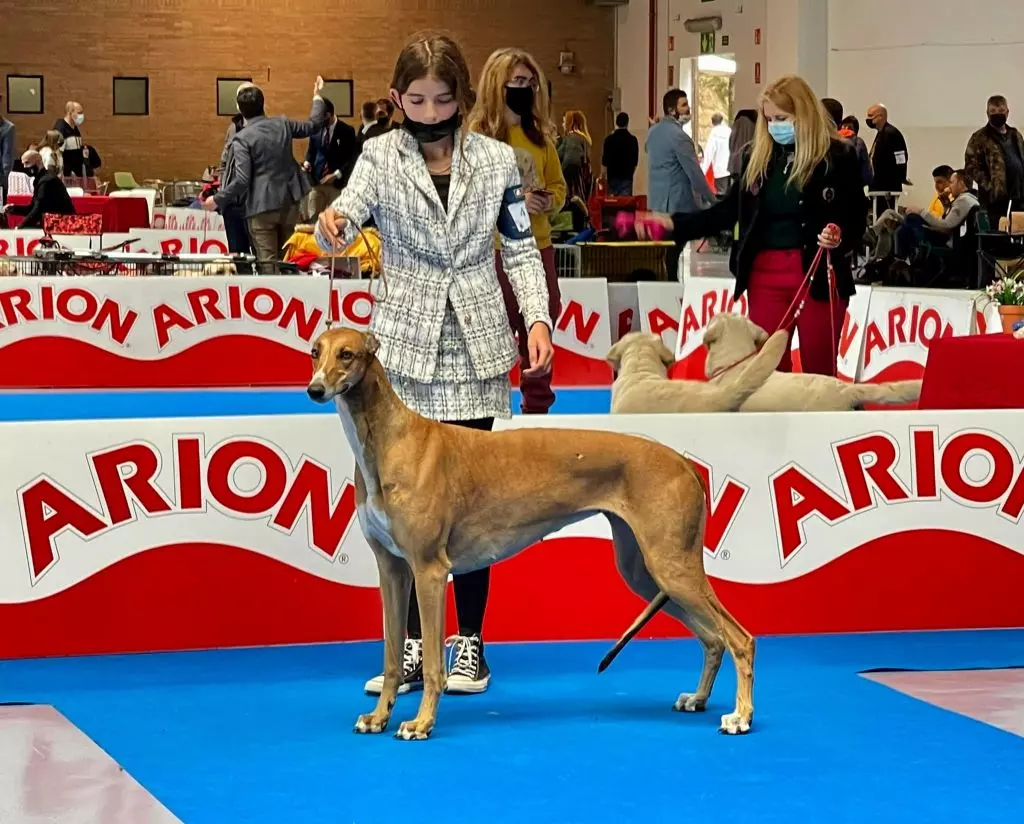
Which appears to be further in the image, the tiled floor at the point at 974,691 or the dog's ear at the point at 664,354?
the dog's ear at the point at 664,354

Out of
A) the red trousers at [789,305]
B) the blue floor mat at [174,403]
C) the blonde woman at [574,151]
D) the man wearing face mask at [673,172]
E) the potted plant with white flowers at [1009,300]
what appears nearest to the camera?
the red trousers at [789,305]

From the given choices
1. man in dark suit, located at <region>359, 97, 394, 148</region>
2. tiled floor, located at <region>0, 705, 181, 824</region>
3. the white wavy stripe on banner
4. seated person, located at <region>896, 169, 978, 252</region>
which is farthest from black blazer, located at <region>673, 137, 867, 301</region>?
seated person, located at <region>896, 169, 978, 252</region>

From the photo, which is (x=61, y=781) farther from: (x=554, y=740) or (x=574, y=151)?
(x=574, y=151)

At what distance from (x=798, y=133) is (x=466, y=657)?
3.19m

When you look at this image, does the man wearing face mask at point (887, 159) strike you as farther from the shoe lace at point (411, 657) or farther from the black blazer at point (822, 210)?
the shoe lace at point (411, 657)

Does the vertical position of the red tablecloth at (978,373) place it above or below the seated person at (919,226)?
below

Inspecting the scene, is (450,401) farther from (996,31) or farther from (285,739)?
(996,31)

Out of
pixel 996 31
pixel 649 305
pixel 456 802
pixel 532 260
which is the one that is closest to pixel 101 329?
pixel 649 305

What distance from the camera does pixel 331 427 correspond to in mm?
4789

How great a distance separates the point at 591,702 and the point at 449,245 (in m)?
1.12

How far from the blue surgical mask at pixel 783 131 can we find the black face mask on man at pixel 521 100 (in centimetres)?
111

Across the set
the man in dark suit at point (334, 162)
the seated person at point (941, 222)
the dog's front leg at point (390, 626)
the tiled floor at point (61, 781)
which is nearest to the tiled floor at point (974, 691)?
the dog's front leg at point (390, 626)

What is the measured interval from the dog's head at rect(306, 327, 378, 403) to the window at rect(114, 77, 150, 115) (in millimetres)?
28428

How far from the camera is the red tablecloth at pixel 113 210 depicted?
2145 centimetres
